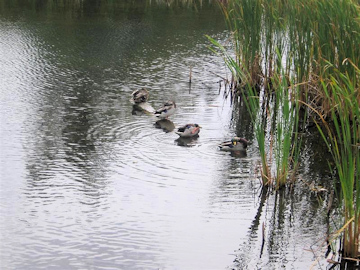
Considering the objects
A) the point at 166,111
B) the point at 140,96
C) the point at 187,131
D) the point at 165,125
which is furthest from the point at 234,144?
the point at 140,96

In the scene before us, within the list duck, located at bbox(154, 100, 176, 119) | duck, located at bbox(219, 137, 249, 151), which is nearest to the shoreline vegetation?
duck, located at bbox(219, 137, 249, 151)

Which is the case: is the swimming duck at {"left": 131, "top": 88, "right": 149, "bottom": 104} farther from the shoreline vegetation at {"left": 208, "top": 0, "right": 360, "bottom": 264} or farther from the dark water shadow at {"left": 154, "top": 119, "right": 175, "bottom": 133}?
the shoreline vegetation at {"left": 208, "top": 0, "right": 360, "bottom": 264}

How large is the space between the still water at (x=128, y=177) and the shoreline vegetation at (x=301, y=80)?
0.36 metres

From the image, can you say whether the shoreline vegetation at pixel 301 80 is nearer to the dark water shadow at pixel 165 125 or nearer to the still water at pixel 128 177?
the still water at pixel 128 177

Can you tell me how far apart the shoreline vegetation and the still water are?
0.36 meters


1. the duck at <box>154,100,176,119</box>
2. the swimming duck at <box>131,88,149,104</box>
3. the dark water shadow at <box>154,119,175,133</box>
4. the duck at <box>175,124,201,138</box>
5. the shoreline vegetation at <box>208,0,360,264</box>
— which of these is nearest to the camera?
the shoreline vegetation at <box>208,0,360,264</box>

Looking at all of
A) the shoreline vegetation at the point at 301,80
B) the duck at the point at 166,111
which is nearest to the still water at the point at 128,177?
the duck at the point at 166,111

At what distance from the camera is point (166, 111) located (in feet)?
36.0

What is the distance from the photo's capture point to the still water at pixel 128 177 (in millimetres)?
6418

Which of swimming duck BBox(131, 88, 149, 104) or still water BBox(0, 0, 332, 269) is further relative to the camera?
swimming duck BBox(131, 88, 149, 104)

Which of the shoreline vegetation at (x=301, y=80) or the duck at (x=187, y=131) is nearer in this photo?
the shoreline vegetation at (x=301, y=80)

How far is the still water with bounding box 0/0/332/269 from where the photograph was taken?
6.42 m

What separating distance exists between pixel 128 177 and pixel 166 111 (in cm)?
286

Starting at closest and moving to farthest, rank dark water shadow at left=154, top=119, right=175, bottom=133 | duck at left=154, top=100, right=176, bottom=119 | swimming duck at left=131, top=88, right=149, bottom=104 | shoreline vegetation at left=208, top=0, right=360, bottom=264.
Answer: shoreline vegetation at left=208, top=0, right=360, bottom=264
dark water shadow at left=154, top=119, right=175, bottom=133
duck at left=154, top=100, right=176, bottom=119
swimming duck at left=131, top=88, right=149, bottom=104
